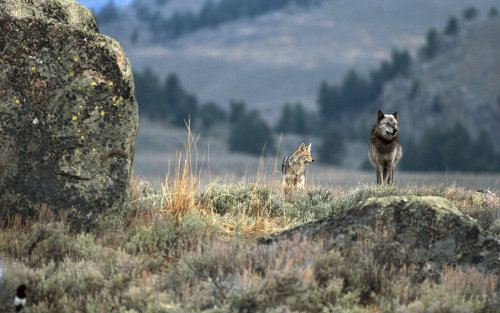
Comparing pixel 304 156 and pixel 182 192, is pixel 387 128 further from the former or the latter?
pixel 182 192

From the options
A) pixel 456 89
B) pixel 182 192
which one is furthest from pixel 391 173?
pixel 456 89

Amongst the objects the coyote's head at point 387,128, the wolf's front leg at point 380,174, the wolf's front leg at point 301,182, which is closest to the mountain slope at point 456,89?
the wolf's front leg at point 380,174

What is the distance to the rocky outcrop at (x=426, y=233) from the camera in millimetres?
5562

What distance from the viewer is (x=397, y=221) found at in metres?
5.75

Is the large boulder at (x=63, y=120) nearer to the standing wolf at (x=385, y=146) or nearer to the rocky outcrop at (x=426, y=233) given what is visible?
the rocky outcrop at (x=426, y=233)

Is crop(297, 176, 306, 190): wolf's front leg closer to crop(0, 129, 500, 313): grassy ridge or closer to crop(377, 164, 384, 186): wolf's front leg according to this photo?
crop(377, 164, 384, 186): wolf's front leg

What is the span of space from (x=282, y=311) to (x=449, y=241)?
72.9 inches

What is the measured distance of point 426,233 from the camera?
223 inches

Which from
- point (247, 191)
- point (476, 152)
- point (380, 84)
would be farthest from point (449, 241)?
point (380, 84)

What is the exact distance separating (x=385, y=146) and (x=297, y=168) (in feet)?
7.28

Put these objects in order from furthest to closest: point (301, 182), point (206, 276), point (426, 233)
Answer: point (301, 182) < point (426, 233) < point (206, 276)

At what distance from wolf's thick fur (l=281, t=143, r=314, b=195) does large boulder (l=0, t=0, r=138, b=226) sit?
16.4 feet

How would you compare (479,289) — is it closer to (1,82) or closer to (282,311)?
(282,311)

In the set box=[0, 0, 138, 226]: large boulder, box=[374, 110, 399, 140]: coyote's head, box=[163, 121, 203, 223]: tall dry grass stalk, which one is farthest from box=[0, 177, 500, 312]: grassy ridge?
box=[374, 110, 399, 140]: coyote's head
